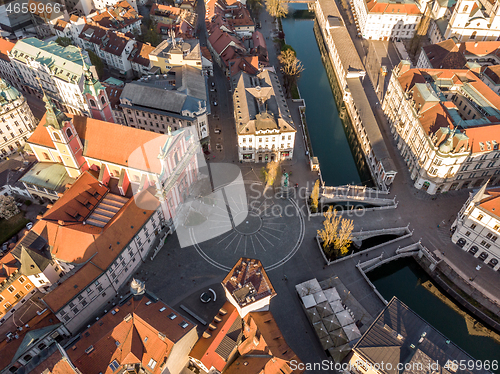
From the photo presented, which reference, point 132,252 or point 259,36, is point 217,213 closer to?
point 132,252

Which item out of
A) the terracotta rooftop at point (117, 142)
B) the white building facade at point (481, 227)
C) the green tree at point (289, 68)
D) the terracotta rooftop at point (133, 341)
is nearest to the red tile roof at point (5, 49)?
the terracotta rooftop at point (117, 142)

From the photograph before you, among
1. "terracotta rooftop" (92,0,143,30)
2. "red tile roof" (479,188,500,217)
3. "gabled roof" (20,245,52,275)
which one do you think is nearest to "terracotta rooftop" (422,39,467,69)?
"red tile roof" (479,188,500,217)

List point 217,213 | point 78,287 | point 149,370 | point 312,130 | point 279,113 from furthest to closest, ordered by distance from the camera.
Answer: point 312,130 → point 279,113 → point 217,213 → point 78,287 → point 149,370

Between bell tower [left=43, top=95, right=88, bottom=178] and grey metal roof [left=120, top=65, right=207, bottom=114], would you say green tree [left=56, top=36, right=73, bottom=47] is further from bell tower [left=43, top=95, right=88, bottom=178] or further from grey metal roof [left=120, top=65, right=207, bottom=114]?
bell tower [left=43, top=95, right=88, bottom=178]

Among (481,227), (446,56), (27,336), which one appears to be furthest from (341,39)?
(27,336)

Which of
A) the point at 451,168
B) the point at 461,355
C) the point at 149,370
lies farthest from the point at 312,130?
the point at 149,370

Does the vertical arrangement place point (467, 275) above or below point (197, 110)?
below

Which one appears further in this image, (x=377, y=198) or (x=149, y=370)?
(x=377, y=198)

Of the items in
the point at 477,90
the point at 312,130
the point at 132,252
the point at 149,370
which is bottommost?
the point at 312,130
